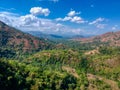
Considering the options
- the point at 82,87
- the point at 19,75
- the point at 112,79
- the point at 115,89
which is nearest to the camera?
the point at 19,75

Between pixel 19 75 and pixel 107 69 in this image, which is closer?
pixel 19 75

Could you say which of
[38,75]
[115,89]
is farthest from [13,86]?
[115,89]

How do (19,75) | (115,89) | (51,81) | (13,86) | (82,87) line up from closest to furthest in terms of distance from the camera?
(13,86) → (19,75) → (51,81) → (82,87) → (115,89)

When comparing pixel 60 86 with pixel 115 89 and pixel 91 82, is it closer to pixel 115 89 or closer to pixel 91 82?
pixel 91 82

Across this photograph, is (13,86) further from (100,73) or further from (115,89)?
(100,73)

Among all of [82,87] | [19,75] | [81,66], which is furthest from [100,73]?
[19,75]

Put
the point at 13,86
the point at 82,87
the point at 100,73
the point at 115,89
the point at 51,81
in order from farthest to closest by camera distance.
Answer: the point at 100,73 < the point at 115,89 < the point at 82,87 < the point at 51,81 < the point at 13,86

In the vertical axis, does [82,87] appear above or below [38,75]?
below

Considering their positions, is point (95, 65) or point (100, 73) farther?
point (95, 65)

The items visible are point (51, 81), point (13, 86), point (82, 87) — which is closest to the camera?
point (13, 86)
